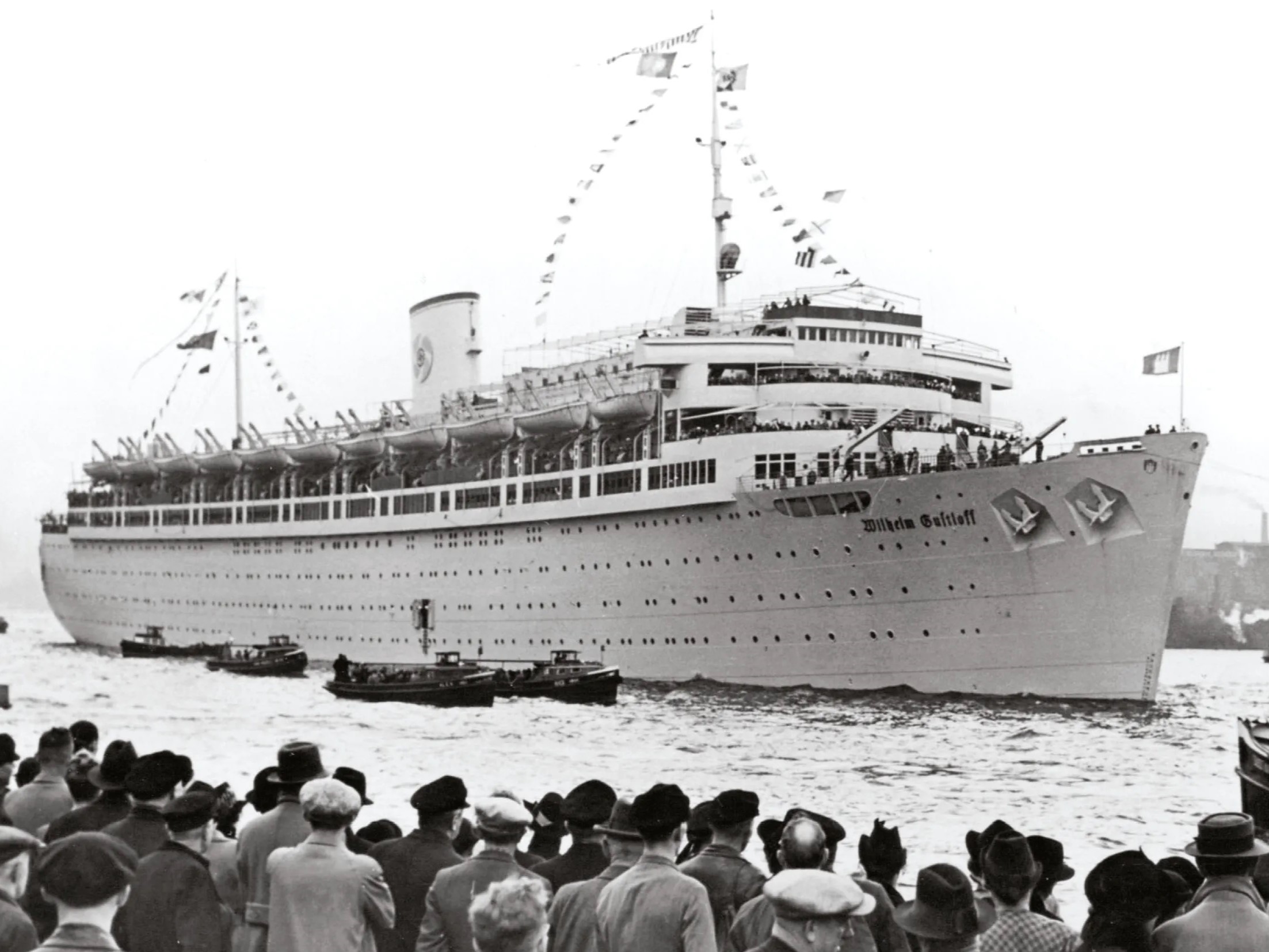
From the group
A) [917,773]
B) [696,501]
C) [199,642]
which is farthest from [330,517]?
[917,773]

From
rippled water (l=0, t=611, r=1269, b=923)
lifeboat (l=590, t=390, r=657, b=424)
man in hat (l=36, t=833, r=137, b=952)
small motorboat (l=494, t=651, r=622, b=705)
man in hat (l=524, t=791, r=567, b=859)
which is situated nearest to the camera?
man in hat (l=36, t=833, r=137, b=952)

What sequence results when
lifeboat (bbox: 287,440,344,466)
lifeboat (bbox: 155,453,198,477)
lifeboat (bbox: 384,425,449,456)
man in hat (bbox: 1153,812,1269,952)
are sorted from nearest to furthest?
man in hat (bbox: 1153,812,1269,952), lifeboat (bbox: 384,425,449,456), lifeboat (bbox: 287,440,344,466), lifeboat (bbox: 155,453,198,477)

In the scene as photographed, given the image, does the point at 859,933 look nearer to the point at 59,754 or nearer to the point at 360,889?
the point at 360,889

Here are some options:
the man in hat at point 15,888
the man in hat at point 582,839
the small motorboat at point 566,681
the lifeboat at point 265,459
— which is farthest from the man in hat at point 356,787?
the lifeboat at point 265,459

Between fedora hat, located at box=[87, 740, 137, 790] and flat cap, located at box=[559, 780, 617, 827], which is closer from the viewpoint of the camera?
flat cap, located at box=[559, 780, 617, 827]

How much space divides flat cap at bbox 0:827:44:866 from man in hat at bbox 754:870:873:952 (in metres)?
2.49

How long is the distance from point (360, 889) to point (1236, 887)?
2974 millimetres

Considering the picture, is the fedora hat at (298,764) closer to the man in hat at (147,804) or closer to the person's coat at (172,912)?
the man in hat at (147,804)

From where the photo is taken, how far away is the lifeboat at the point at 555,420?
125 ft

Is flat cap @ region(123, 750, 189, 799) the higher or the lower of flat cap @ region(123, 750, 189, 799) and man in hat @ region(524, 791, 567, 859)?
the higher

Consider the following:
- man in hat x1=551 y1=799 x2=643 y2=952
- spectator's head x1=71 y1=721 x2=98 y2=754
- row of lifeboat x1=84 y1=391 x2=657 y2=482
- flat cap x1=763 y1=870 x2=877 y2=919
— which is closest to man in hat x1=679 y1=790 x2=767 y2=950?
man in hat x1=551 y1=799 x2=643 y2=952

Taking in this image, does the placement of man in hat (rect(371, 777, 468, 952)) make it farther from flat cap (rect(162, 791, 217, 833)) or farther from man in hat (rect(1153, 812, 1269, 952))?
man in hat (rect(1153, 812, 1269, 952))

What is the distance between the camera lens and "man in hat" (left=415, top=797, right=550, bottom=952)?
522 centimetres

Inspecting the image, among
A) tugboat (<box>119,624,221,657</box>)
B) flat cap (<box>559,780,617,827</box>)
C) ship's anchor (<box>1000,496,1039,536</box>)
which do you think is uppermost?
ship's anchor (<box>1000,496,1039,536</box>)
